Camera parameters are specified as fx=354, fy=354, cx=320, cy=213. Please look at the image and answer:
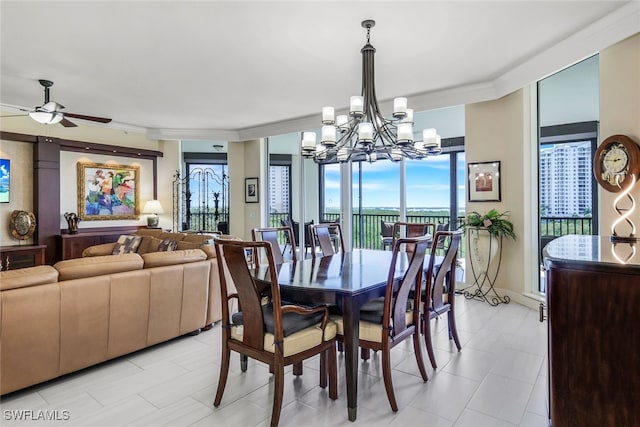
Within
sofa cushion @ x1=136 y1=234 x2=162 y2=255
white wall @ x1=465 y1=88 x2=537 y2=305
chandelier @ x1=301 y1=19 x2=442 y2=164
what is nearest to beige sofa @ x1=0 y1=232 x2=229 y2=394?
chandelier @ x1=301 y1=19 x2=442 y2=164

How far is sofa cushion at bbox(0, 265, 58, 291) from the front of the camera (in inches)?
90.4

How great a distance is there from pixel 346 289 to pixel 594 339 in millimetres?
1175

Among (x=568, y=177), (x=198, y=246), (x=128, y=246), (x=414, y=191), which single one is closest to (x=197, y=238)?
(x=198, y=246)

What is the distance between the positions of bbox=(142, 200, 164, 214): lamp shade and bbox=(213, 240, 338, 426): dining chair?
537 centimetres

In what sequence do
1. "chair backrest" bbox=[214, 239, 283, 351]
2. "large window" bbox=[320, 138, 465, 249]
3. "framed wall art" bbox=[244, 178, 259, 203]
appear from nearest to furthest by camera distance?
"chair backrest" bbox=[214, 239, 283, 351] < "large window" bbox=[320, 138, 465, 249] < "framed wall art" bbox=[244, 178, 259, 203]

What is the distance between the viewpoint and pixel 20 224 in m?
5.48

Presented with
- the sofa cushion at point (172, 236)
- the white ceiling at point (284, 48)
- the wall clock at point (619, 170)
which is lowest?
the sofa cushion at point (172, 236)

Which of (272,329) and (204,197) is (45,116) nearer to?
(272,329)

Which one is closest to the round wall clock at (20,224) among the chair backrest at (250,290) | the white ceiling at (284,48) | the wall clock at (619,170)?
the white ceiling at (284,48)

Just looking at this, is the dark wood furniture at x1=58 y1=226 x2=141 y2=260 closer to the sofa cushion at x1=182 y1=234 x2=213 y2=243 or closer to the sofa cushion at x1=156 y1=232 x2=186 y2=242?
the sofa cushion at x1=156 y1=232 x2=186 y2=242

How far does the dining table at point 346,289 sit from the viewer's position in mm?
2109

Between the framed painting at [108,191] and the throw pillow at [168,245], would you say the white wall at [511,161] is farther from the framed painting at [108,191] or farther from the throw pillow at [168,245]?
the framed painting at [108,191]

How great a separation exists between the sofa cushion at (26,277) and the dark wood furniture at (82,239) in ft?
13.3

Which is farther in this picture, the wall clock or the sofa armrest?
the sofa armrest
